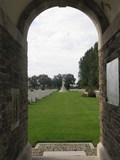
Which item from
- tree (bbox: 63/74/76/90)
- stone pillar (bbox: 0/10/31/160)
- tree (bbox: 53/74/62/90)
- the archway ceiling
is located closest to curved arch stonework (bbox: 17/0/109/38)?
the archway ceiling

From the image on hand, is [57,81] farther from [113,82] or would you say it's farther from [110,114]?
[113,82]

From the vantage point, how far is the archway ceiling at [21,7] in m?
5.54

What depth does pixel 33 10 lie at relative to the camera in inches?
290

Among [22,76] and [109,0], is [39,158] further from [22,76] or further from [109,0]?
[109,0]

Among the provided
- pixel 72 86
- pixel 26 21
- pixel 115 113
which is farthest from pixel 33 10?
pixel 72 86

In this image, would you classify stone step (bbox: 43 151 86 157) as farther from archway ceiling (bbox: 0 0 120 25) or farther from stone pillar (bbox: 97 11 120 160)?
archway ceiling (bbox: 0 0 120 25)

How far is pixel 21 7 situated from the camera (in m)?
6.95

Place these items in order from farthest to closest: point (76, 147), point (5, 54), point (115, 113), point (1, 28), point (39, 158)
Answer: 1. point (76, 147)
2. point (39, 158)
3. point (115, 113)
4. point (5, 54)
5. point (1, 28)

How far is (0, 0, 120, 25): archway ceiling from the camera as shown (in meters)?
5.54

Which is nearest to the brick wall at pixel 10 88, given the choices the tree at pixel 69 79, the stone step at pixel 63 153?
the stone step at pixel 63 153

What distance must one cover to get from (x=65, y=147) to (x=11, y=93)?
144 inches

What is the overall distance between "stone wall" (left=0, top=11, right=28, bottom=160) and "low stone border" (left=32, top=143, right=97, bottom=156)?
1.29m

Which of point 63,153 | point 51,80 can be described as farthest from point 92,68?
point 51,80

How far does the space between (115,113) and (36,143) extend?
433cm
